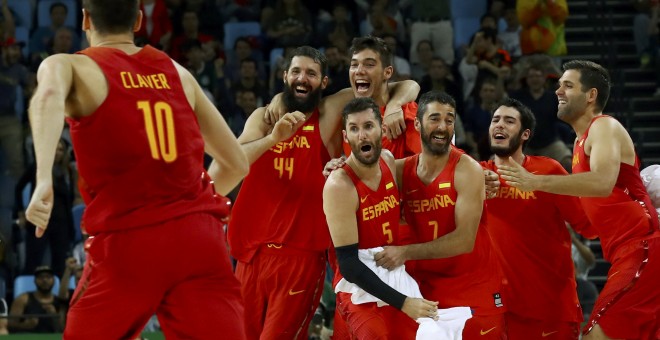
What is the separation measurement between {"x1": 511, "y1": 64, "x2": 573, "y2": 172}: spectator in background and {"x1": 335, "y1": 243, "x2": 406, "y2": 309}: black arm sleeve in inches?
239

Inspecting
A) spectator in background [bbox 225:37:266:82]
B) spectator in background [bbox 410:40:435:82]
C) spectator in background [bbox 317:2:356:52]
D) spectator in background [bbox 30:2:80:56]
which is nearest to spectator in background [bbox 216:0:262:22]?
spectator in background [bbox 225:37:266:82]

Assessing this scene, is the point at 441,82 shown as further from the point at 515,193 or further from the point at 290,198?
the point at 290,198

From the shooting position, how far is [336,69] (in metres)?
12.8

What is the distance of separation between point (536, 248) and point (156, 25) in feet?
26.4

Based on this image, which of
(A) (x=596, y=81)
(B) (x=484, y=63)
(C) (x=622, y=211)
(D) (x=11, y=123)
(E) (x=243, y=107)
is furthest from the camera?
(B) (x=484, y=63)

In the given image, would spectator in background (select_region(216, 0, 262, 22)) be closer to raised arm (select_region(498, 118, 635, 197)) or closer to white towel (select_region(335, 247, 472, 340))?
raised arm (select_region(498, 118, 635, 197))

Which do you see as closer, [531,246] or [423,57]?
[531,246]

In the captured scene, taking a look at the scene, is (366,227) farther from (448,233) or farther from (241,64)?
(241,64)

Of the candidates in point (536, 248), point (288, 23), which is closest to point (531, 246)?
point (536, 248)

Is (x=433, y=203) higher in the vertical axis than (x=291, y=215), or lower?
higher

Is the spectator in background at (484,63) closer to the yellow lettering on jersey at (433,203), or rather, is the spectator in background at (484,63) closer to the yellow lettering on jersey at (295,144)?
the yellow lettering on jersey at (295,144)

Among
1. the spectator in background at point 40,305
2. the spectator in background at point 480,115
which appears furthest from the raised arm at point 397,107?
the spectator in background at point 480,115

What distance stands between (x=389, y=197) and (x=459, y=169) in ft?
1.67

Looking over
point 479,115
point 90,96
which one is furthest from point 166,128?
point 479,115
